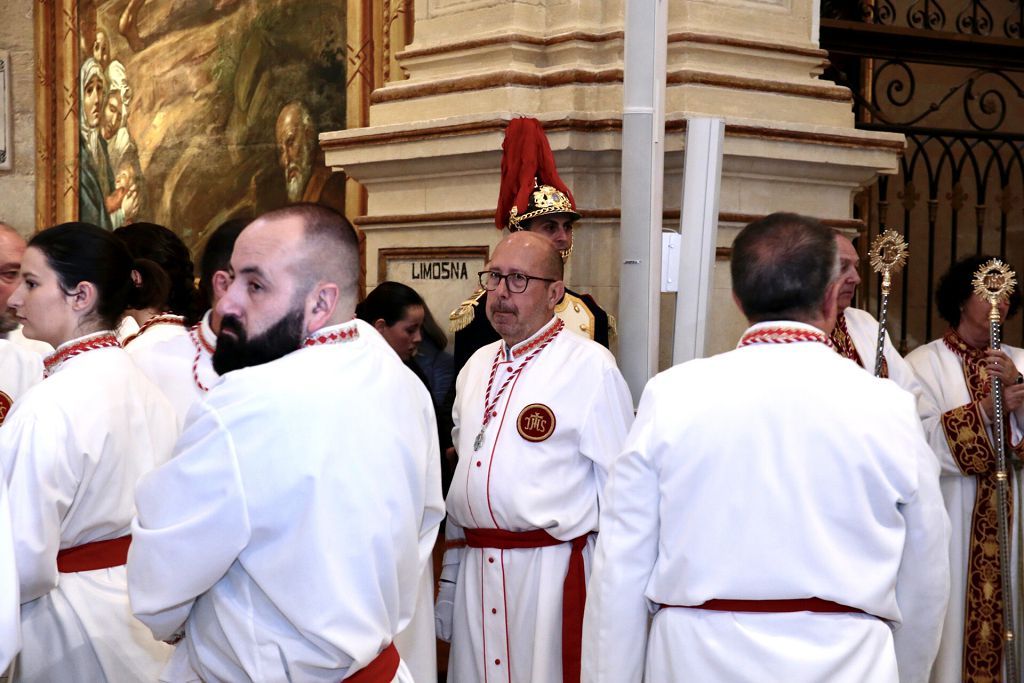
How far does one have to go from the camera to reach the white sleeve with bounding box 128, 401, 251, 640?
2680mm

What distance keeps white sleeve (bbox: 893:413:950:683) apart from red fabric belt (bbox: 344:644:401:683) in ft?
4.00

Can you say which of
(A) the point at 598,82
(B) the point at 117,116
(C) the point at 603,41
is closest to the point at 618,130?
(A) the point at 598,82

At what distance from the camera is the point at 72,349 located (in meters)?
3.64

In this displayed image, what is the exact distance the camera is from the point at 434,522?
3.38 meters

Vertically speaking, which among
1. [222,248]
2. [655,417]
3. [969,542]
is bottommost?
[969,542]

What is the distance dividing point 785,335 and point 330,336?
1.05 metres

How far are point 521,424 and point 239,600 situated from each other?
181 cm

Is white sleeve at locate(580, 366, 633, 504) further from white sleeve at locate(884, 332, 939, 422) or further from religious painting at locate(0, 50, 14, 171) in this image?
religious painting at locate(0, 50, 14, 171)

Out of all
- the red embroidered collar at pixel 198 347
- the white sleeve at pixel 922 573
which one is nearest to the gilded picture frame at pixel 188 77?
the red embroidered collar at pixel 198 347

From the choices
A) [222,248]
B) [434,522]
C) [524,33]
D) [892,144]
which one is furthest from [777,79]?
[434,522]

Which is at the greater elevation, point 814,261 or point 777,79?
point 777,79

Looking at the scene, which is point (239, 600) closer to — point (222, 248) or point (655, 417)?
point (655, 417)

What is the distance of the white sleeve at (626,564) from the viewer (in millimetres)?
3234

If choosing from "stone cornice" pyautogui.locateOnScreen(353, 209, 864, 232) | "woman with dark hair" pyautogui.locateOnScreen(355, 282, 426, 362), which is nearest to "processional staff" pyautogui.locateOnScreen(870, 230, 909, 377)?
"stone cornice" pyautogui.locateOnScreen(353, 209, 864, 232)
